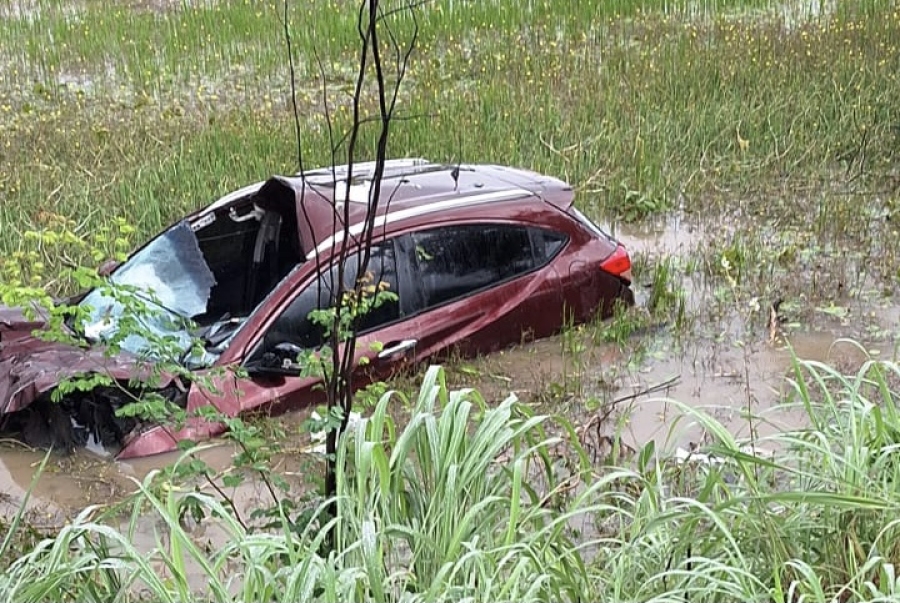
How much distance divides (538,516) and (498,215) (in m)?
3.49

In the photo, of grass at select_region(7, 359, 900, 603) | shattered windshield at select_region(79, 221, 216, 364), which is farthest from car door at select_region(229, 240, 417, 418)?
grass at select_region(7, 359, 900, 603)

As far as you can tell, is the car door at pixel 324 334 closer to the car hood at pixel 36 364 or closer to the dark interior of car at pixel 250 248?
the dark interior of car at pixel 250 248

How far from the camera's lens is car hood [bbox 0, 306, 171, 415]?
575 cm

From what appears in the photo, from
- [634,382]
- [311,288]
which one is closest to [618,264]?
[634,382]

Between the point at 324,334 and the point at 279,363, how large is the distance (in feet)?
1.29

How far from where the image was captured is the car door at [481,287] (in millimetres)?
7062

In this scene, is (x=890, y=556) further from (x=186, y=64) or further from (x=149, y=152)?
(x=186, y=64)

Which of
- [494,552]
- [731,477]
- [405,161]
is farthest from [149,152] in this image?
[494,552]

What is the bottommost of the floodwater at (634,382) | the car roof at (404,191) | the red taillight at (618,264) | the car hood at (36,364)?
the floodwater at (634,382)

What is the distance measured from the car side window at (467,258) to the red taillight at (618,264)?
0.61 metres

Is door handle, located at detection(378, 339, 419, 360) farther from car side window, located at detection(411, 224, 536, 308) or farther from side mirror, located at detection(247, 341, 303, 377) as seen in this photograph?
side mirror, located at detection(247, 341, 303, 377)

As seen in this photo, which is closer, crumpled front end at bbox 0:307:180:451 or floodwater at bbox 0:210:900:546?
crumpled front end at bbox 0:307:180:451

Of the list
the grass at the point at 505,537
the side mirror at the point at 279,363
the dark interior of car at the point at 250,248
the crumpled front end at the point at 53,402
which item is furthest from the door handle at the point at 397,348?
the grass at the point at 505,537

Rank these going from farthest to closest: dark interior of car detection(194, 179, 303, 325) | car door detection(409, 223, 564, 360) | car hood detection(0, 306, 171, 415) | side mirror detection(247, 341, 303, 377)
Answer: car door detection(409, 223, 564, 360) → dark interior of car detection(194, 179, 303, 325) → side mirror detection(247, 341, 303, 377) → car hood detection(0, 306, 171, 415)
